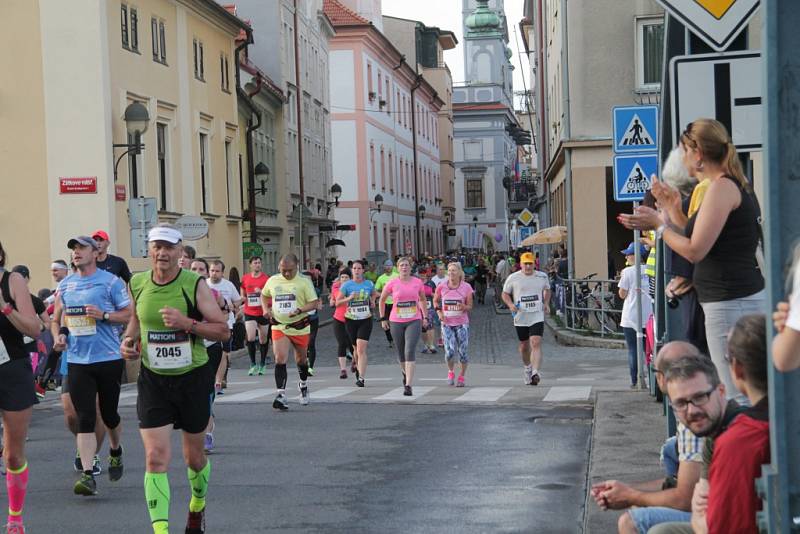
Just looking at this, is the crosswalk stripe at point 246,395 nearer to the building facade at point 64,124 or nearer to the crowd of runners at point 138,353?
the crowd of runners at point 138,353

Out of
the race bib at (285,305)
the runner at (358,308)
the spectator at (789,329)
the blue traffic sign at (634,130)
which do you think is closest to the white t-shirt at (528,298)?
the runner at (358,308)

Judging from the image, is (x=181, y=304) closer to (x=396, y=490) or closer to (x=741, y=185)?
(x=396, y=490)

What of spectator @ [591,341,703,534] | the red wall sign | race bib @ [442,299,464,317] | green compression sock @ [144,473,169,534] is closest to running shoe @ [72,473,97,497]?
green compression sock @ [144,473,169,534]

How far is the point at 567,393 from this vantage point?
16.9m

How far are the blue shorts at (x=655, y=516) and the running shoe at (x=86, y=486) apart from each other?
5383 mm

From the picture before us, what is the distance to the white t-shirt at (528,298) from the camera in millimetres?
18688

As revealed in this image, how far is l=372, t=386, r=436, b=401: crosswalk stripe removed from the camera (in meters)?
17.1

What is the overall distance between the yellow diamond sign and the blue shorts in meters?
2.62

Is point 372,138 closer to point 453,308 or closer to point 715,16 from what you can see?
point 453,308

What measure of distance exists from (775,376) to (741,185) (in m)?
2.08

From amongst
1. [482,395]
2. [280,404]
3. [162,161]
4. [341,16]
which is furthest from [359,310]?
[341,16]

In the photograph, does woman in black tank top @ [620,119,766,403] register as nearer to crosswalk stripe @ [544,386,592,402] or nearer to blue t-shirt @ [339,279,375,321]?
crosswalk stripe @ [544,386,592,402]

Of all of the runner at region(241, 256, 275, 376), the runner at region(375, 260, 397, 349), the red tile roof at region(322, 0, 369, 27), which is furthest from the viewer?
the red tile roof at region(322, 0, 369, 27)

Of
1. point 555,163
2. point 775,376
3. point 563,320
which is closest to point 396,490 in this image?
point 775,376
